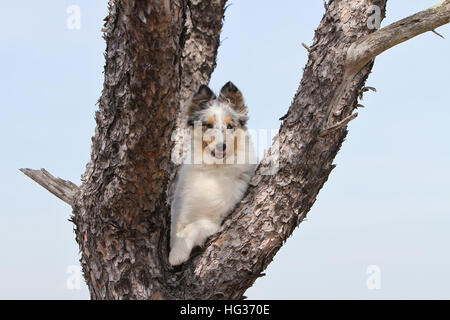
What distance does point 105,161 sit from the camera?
4484 mm

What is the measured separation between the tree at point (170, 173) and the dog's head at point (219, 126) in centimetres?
60

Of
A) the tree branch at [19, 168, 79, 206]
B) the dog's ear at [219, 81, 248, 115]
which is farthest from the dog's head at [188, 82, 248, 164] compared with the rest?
the tree branch at [19, 168, 79, 206]

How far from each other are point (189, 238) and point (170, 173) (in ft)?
2.66

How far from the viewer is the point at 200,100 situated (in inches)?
228

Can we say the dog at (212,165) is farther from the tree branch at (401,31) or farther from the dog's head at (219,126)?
the tree branch at (401,31)

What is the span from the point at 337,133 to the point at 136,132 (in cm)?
191

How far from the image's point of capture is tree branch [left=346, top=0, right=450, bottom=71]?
4.76 metres

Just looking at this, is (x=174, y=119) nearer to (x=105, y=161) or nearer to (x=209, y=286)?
(x=105, y=161)

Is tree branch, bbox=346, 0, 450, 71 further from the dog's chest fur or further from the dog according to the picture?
the dog's chest fur

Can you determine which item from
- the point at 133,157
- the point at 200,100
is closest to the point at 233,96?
the point at 200,100

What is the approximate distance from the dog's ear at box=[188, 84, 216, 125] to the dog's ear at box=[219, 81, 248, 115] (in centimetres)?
16

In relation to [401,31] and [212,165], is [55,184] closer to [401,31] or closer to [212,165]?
[212,165]

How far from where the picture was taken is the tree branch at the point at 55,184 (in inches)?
224
